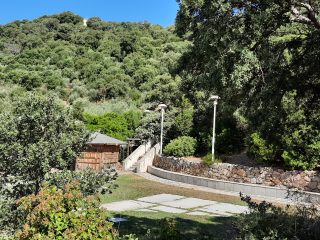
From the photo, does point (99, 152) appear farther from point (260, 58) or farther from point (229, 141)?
point (260, 58)

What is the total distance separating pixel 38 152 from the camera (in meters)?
→ 7.26

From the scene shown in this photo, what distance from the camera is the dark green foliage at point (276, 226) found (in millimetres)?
7057

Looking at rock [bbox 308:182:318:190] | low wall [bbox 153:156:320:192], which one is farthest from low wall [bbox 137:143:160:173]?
rock [bbox 308:182:318:190]

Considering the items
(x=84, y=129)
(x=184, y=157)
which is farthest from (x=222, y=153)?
(x=84, y=129)

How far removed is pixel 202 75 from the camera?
23.1 ft

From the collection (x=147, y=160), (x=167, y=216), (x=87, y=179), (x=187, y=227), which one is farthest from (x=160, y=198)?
(x=147, y=160)

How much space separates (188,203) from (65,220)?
10.7 meters

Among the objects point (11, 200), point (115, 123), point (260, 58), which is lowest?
point (11, 200)

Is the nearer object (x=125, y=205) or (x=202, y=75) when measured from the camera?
(x=202, y=75)

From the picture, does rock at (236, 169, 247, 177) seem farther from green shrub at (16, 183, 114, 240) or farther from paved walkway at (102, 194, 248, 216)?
green shrub at (16, 183, 114, 240)

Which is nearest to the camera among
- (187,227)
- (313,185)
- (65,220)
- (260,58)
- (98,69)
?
(65,220)

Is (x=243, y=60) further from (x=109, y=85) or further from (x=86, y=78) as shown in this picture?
(x=86, y=78)

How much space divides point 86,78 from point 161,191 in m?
34.0

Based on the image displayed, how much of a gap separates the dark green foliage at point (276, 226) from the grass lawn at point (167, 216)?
95 cm
